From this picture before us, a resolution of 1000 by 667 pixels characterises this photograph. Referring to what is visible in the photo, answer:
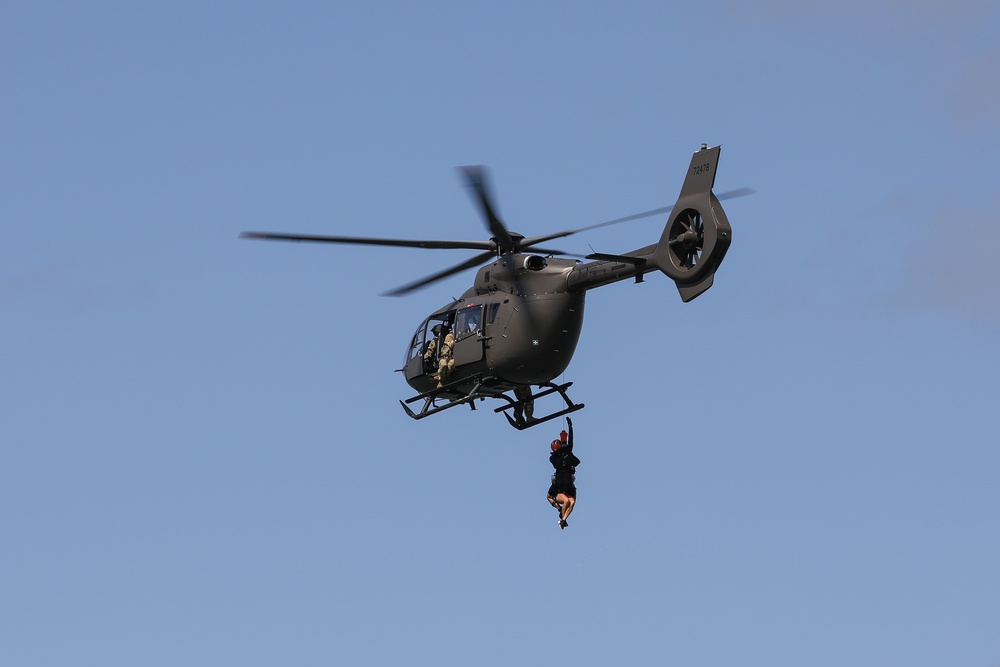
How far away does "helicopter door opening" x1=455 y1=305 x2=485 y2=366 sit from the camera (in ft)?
206

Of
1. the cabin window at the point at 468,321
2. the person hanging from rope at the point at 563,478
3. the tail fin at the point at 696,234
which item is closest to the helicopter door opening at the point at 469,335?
the cabin window at the point at 468,321

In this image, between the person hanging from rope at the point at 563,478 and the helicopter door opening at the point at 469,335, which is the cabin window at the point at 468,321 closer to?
the helicopter door opening at the point at 469,335

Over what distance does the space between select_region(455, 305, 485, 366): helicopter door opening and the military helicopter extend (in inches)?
1.1

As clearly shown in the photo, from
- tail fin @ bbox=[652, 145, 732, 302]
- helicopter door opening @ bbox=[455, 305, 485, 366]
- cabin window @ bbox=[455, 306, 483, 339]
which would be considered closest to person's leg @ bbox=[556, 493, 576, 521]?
helicopter door opening @ bbox=[455, 305, 485, 366]

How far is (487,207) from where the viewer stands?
60750 mm

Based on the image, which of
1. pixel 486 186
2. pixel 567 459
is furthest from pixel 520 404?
pixel 486 186

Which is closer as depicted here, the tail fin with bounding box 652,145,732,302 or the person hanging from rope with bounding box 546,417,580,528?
the tail fin with bounding box 652,145,732,302

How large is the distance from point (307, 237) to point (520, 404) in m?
7.97

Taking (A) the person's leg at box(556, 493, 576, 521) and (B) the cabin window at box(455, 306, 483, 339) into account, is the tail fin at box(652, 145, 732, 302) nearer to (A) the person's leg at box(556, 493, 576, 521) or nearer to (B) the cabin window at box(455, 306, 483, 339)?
(B) the cabin window at box(455, 306, 483, 339)

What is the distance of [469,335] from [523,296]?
7.78 feet

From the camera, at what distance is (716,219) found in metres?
57.1

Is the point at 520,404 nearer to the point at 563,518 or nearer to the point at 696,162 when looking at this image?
the point at 563,518

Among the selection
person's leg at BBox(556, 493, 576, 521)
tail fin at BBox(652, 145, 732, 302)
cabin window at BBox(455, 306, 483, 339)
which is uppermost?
cabin window at BBox(455, 306, 483, 339)

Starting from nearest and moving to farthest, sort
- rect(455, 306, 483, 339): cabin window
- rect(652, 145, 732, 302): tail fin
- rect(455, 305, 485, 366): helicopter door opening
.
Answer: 1. rect(652, 145, 732, 302): tail fin
2. rect(455, 305, 485, 366): helicopter door opening
3. rect(455, 306, 483, 339): cabin window
